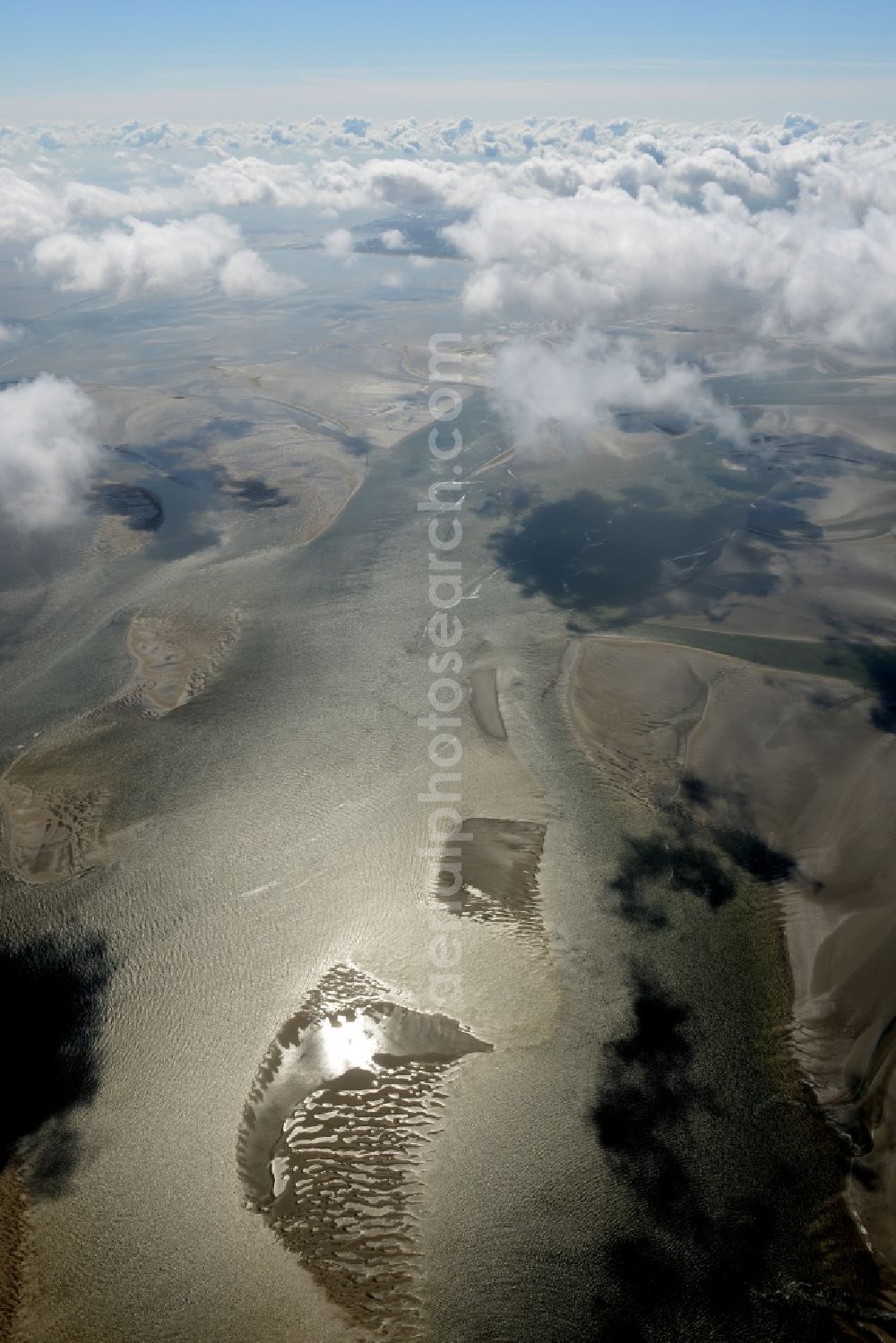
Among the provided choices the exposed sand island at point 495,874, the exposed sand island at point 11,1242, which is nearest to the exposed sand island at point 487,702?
the exposed sand island at point 495,874

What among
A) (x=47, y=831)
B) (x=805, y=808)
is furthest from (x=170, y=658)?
(x=805, y=808)

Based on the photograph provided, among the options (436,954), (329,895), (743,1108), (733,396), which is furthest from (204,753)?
(733,396)

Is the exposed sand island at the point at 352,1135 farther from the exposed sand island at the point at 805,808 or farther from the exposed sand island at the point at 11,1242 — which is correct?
the exposed sand island at the point at 805,808

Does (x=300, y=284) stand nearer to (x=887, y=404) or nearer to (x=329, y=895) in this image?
(x=887, y=404)

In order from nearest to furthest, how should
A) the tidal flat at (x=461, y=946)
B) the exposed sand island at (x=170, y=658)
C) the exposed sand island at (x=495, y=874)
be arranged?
1. the tidal flat at (x=461, y=946)
2. the exposed sand island at (x=495, y=874)
3. the exposed sand island at (x=170, y=658)

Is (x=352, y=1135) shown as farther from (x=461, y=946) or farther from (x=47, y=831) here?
(x=47, y=831)

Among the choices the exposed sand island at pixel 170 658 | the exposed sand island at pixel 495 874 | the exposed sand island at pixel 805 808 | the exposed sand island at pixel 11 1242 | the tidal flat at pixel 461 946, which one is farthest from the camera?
the exposed sand island at pixel 170 658

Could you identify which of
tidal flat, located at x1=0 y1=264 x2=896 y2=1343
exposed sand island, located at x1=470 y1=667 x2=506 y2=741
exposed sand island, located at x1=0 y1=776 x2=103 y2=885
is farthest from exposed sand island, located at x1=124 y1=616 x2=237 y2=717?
exposed sand island, located at x1=470 y1=667 x2=506 y2=741
